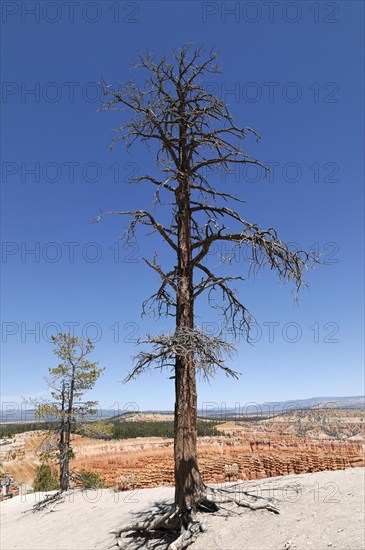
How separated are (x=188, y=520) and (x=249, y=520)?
1115 mm

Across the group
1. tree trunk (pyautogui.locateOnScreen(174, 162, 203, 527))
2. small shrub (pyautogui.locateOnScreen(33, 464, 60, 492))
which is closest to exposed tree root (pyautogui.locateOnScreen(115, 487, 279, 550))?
tree trunk (pyautogui.locateOnScreen(174, 162, 203, 527))

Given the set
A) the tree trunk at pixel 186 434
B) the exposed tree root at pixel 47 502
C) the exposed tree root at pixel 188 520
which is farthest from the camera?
the exposed tree root at pixel 47 502

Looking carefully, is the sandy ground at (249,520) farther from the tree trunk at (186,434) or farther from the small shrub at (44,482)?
the small shrub at (44,482)

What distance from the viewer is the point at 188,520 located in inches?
293

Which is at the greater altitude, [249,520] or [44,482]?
[249,520]

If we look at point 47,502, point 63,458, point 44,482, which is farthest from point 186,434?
point 44,482

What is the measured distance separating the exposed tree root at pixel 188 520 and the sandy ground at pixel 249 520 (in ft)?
0.48

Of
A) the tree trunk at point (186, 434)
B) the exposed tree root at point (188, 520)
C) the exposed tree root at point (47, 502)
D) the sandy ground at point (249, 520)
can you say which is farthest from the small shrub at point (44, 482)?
the tree trunk at point (186, 434)

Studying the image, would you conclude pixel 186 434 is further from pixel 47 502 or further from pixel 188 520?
pixel 47 502

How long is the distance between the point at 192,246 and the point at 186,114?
121 inches

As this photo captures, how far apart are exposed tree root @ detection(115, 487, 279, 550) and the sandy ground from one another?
0.48ft

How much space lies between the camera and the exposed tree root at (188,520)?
23.2ft

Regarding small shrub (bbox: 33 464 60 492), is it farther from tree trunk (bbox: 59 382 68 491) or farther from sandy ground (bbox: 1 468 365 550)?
sandy ground (bbox: 1 468 365 550)

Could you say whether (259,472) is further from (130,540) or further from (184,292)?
(184,292)
